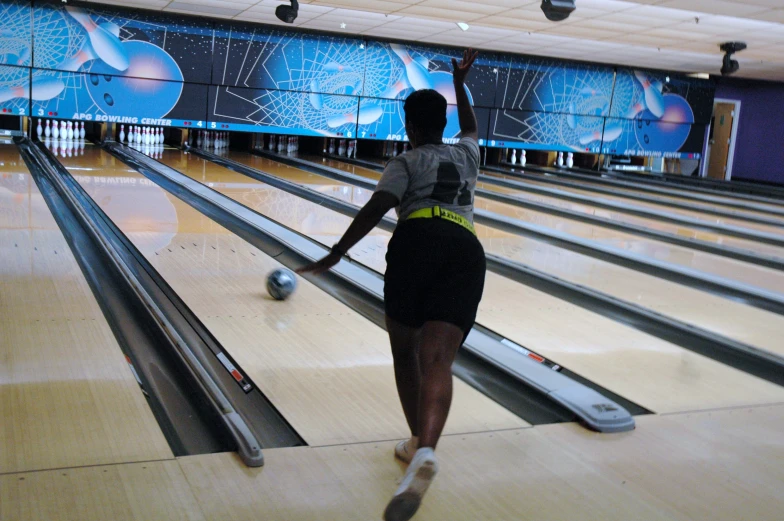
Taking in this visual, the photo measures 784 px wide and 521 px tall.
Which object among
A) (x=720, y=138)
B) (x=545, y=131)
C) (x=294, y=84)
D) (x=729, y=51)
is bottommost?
(x=545, y=131)

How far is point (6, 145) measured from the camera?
8242 millimetres

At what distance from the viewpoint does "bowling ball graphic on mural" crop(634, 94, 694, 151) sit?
470 inches

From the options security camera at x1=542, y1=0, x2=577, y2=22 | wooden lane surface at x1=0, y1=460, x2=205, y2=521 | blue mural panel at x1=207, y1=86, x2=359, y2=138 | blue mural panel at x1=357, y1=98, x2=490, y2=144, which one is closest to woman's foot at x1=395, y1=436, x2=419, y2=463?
wooden lane surface at x1=0, y1=460, x2=205, y2=521

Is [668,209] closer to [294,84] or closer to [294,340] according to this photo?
[294,84]

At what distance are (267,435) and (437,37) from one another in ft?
26.5

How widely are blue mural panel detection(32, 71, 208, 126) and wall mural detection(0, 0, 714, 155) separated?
1 cm

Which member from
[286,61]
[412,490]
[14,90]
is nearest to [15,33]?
[14,90]

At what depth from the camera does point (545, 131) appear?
37.4 feet

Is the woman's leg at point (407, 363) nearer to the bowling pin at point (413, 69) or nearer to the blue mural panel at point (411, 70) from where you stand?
the blue mural panel at point (411, 70)

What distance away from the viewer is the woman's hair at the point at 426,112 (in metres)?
1.86

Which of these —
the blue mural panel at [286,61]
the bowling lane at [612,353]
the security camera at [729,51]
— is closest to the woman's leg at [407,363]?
the bowling lane at [612,353]

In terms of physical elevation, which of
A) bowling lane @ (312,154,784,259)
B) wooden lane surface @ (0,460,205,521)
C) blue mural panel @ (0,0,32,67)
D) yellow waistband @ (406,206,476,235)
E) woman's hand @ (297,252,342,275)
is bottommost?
wooden lane surface @ (0,460,205,521)

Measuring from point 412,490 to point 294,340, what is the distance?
1.47 metres

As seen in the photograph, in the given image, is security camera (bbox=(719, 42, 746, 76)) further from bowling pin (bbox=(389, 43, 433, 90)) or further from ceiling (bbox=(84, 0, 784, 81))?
bowling pin (bbox=(389, 43, 433, 90))
